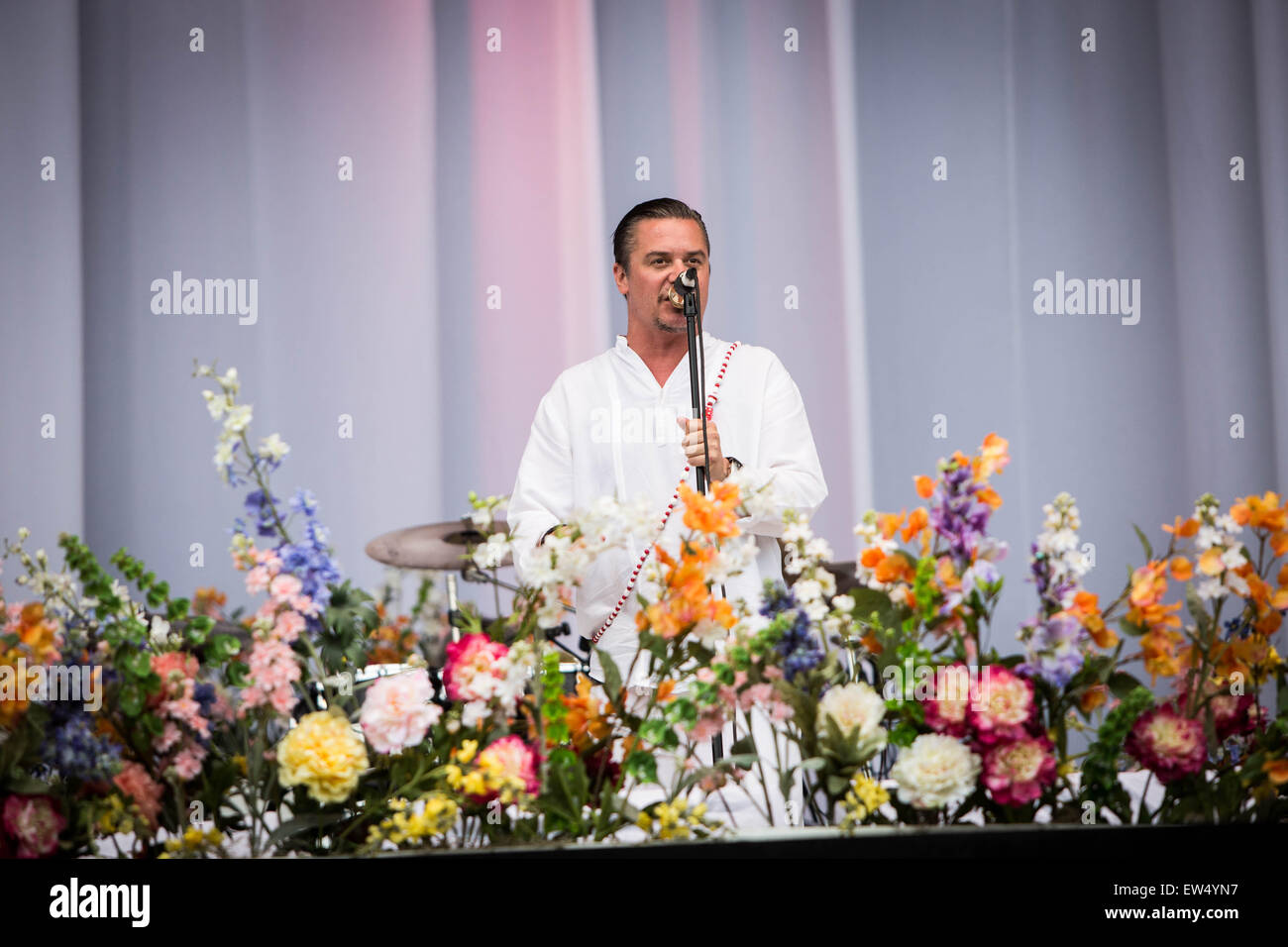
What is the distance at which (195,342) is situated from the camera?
3693 millimetres

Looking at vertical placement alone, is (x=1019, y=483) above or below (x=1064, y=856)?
above

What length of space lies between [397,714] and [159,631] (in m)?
0.30

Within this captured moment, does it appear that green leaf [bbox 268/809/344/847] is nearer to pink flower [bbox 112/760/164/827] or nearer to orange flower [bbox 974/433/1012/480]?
pink flower [bbox 112/760/164/827]

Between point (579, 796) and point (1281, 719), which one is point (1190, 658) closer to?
point (1281, 719)

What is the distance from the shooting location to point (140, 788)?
1.32m

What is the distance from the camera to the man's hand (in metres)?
1.87

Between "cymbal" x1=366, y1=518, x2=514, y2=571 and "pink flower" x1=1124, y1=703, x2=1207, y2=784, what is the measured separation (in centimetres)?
208

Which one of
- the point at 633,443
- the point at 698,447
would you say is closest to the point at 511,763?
the point at 698,447

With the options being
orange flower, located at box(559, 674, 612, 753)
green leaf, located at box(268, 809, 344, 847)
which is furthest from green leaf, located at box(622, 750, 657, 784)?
green leaf, located at box(268, 809, 344, 847)

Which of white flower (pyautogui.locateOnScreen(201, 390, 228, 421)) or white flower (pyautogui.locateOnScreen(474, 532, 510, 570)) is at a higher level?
white flower (pyautogui.locateOnScreen(201, 390, 228, 421))

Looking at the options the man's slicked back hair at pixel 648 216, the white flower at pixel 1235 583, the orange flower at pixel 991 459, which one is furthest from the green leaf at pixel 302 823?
the man's slicked back hair at pixel 648 216

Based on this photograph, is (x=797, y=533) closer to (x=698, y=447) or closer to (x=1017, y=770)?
(x=1017, y=770)
